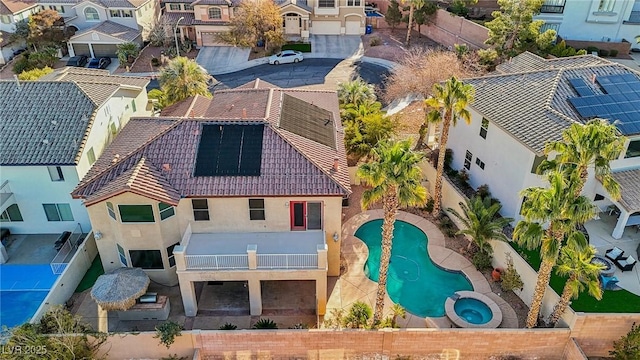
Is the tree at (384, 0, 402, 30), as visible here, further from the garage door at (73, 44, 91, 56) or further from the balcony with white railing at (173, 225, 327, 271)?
the balcony with white railing at (173, 225, 327, 271)

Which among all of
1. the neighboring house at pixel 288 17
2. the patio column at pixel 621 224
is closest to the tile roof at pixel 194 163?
the patio column at pixel 621 224

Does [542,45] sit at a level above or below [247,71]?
above

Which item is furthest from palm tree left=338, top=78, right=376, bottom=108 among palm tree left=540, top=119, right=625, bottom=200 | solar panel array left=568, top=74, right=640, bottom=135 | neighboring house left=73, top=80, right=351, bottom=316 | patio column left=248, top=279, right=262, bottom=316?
palm tree left=540, top=119, right=625, bottom=200

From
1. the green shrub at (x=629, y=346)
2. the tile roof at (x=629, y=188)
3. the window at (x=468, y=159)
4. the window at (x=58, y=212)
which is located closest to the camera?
the green shrub at (x=629, y=346)

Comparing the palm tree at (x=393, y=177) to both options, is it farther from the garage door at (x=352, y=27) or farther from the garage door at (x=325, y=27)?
the garage door at (x=352, y=27)

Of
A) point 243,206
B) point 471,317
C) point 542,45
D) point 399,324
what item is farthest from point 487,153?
point 542,45

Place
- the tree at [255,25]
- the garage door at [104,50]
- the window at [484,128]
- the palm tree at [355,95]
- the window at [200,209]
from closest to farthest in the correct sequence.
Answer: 1. the window at [200,209]
2. the window at [484,128]
3. the palm tree at [355,95]
4. the tree at [255,25]
5. the garage door at [104,50]

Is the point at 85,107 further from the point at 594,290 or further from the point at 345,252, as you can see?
the point at 594,290
